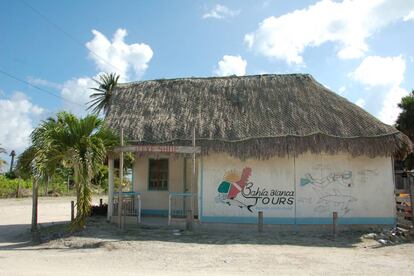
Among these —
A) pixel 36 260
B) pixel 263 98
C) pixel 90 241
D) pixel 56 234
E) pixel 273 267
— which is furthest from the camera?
pixel 263 98

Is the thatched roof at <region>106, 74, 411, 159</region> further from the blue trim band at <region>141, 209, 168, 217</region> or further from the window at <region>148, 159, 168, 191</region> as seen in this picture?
the blue trim band at <region>141, 209, 168, 217</region>

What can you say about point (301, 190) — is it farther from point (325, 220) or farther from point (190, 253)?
point (190, 253)

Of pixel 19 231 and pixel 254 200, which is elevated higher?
pixel 254 200

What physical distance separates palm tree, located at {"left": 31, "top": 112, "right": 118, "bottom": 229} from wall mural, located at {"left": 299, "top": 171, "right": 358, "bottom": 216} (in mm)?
6728

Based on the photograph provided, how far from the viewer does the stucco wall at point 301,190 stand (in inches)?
A: 563

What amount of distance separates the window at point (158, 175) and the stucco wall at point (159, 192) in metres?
0.14

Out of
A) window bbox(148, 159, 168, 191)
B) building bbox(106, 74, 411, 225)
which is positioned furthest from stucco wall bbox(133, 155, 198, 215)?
building bbox(106, 74, 411, 225)

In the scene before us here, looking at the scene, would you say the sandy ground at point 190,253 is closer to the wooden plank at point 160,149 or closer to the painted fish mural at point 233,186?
the painted fish mural at point 233,186

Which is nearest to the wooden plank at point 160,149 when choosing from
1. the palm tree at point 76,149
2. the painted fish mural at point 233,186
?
the palm tree at point 76,149

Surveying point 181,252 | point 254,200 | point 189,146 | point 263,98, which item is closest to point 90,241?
point 181,252

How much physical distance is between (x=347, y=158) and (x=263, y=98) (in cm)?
380

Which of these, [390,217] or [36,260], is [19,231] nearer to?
[36,260]

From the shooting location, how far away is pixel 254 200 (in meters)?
14.5

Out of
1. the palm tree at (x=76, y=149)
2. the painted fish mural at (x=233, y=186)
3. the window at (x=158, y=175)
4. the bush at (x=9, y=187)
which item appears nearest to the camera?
the palm tree at (x=76, y=149)
